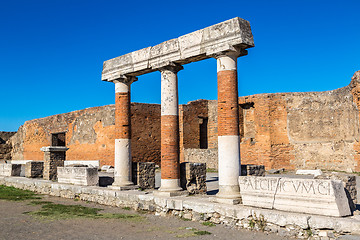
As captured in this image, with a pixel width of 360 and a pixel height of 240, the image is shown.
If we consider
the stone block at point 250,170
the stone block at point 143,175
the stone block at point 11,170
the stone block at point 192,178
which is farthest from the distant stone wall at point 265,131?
the stone block at point 192,178

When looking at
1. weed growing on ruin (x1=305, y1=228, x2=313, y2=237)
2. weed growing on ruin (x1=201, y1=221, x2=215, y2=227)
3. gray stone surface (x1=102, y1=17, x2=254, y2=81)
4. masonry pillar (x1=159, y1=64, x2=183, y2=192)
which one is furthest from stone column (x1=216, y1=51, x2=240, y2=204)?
weed growing on ruin (x1=305, y1=228, x2=313, y2=237)

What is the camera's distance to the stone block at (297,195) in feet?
16.6

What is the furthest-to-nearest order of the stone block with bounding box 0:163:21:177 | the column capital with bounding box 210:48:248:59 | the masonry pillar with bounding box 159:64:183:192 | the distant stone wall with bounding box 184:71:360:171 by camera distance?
the distant stone wall with bounding box 184:71:360:171, the stone block with bounding box 0:163:21:177, the masonry pillar with bounding box 159:64:183:192, the column capital with bounding box 210:48:248:59

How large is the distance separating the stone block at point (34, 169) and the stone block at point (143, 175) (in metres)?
5.75

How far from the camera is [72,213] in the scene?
7633mm

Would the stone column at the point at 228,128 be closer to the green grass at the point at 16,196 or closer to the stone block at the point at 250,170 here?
the stone block at the point at 250,170

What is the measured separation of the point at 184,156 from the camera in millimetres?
20781

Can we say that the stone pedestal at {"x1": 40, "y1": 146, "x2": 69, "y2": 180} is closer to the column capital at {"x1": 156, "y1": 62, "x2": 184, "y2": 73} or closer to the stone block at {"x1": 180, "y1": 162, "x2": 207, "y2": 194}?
the stone block at {"x1": 180, "y1": 162, "x2": 207, "y2": 194}

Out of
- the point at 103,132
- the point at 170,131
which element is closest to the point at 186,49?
the point at 170,131

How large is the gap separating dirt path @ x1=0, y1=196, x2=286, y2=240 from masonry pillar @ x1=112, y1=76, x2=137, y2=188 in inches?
79.4

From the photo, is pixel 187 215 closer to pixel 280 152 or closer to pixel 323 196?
pixel 323 196

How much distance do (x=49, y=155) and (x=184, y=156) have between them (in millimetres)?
9769

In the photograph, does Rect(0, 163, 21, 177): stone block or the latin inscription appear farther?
Rect(0, 163, 21, 177): stone block

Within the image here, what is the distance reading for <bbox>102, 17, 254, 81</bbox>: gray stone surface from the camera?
679 cm
